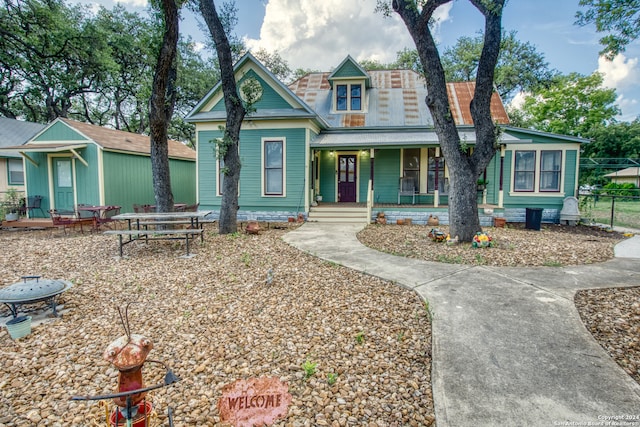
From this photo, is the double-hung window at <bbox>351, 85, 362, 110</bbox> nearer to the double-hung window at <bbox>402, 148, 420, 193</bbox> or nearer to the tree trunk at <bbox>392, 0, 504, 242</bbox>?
the double-hung window at <bbox>402, 148, 420, 193</bbox>

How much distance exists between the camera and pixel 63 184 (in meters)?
12.6

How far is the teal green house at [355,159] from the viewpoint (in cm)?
1173

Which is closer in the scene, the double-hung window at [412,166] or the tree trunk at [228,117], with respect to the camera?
the tree trunk at [228,117]

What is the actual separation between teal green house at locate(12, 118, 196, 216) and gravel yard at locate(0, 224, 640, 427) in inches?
262

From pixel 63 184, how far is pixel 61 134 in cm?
188

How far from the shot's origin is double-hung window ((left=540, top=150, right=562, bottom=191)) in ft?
40.7

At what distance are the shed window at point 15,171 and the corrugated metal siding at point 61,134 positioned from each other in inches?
137

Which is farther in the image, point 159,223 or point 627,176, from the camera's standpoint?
point 627,176

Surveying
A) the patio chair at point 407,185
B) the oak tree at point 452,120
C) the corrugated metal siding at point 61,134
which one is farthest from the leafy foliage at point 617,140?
the corrugated metal siding at point 61,134

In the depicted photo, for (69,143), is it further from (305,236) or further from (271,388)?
(271,388)

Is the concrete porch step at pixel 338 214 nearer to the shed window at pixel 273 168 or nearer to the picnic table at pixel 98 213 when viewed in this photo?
the shed window at pixel 273 168

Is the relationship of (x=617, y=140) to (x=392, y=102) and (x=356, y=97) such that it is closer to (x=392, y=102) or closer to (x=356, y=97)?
(x=392, y=102)

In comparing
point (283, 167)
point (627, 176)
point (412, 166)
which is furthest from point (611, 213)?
point (627, 176)

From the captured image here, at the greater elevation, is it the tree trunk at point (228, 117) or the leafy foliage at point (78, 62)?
the leafy foliage at point (78, 62)
